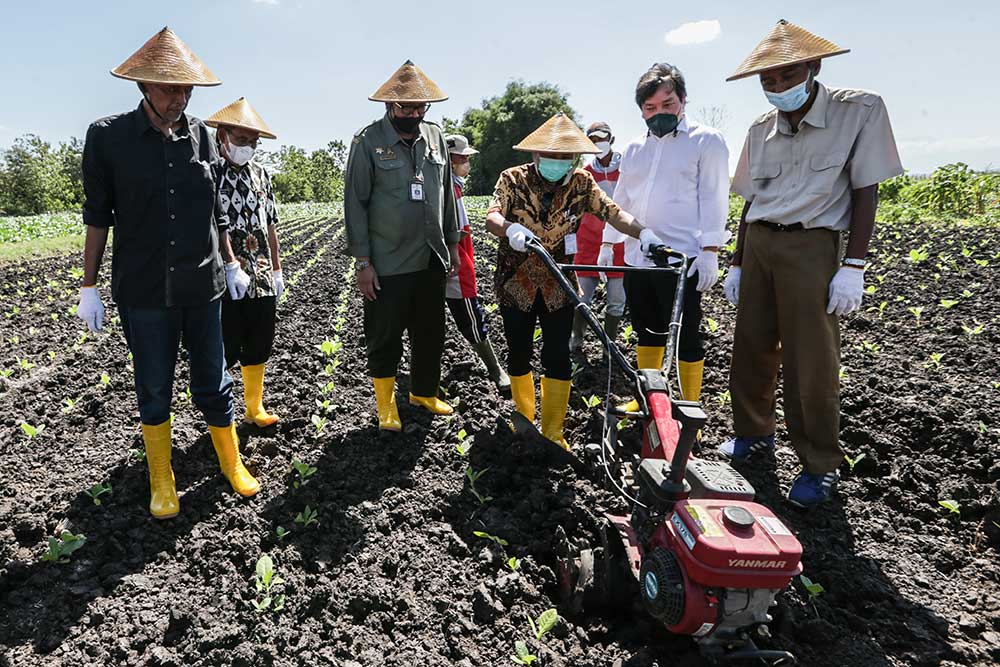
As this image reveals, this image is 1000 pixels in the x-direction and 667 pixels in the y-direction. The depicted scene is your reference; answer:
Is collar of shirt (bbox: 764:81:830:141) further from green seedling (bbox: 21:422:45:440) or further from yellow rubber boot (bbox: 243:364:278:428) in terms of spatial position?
green seedling (bbox: 21:422:45:440)

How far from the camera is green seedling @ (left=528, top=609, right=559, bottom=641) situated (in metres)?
2.40

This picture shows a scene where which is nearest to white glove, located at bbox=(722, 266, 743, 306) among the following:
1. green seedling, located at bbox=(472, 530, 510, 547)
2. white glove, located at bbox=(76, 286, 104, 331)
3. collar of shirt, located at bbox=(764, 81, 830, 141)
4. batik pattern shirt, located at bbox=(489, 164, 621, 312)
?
batik pattern shirt, located at bbox=(489, 164, 621, 312)

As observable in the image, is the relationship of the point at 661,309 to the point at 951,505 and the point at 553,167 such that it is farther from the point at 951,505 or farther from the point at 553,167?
the point at 951,505

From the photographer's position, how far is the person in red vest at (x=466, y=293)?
4.60m

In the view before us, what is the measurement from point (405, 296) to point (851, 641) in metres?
2.78

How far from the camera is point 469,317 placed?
184 inches

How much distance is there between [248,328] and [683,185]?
2.84 metres

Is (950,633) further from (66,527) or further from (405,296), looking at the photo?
(66,527)

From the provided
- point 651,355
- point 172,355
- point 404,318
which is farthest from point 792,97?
point 172,355

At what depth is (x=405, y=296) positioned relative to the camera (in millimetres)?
3760

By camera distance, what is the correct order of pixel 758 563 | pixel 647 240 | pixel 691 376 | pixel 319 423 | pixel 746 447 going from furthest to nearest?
pixel 319 423
pixel 691 376
pixel 746 447
pixel 647 240
pixel 758 563

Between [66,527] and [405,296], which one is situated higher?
[405,296]

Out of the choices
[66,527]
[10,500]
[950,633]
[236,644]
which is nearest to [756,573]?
[950,633]

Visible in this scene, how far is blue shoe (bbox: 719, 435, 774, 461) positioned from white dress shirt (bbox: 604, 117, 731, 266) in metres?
1.17
